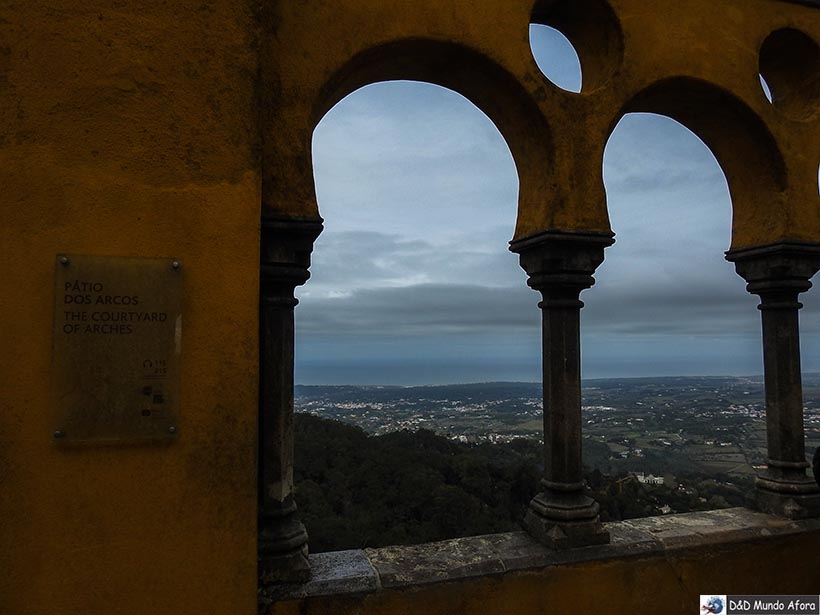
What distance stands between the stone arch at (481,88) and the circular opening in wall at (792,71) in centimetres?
229

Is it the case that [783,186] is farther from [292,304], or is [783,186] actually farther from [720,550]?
[292,304]

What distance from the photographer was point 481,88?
3.42 metres

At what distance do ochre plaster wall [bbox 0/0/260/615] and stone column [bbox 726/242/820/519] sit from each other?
3656 millimetres

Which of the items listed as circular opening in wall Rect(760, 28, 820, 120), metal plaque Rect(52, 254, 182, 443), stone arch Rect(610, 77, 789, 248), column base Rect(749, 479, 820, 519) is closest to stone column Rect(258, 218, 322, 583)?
metal plaque Rect(52, 254, 182, 443)

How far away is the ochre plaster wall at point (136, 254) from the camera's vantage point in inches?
81.6

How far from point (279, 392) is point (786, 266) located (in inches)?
144

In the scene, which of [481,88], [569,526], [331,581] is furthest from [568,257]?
[331,581]

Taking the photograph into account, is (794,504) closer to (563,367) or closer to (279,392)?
(563,367)

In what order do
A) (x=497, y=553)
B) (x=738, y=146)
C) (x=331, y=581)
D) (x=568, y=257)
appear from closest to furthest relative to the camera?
(x=331, y=581) → (x=497, y=553) → (x=568, y=257) → (x=738, y=146)

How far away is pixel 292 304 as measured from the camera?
276cm

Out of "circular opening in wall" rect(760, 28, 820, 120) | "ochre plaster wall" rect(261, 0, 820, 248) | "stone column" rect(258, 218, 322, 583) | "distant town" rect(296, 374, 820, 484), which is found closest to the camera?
"stone column" rect(258, 218, 322, 583)

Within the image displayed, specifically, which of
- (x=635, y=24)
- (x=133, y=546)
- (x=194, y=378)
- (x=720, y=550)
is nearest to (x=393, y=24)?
(x=635, y=24)

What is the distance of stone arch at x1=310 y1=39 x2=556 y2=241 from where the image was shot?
3.11 m

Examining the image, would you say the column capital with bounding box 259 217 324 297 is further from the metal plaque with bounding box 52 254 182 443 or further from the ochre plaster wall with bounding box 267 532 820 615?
the ochre plaster wall with bounding box 267 532 820 615
